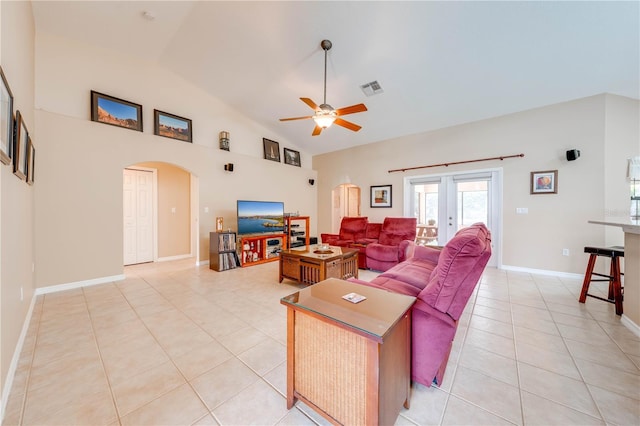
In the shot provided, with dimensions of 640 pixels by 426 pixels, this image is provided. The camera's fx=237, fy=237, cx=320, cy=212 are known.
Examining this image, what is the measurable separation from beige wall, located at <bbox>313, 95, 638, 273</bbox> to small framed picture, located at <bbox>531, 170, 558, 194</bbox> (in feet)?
0.24

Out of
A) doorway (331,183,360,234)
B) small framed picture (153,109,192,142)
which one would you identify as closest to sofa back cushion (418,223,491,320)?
small framed picture (153,109,192,142)

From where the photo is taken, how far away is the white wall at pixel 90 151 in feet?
10.8

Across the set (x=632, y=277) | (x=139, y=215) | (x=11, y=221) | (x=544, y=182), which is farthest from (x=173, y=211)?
(x=544, y=182)

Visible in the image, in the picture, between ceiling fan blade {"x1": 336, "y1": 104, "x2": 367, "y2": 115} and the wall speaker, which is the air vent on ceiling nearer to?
ceiling fan blade {"x1": 336, "y1": 104, "x2": 367, "y2": 115}

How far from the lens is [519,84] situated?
3.69 meters

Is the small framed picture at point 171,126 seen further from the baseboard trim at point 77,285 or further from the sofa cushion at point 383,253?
the sofa cushion at point 383,253

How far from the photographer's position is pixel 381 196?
6082 mm

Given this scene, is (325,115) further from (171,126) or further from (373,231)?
(171,126)

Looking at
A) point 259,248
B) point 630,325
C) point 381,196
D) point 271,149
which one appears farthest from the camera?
point 271,149

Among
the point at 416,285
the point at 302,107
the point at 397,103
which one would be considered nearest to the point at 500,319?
the point at 416,285

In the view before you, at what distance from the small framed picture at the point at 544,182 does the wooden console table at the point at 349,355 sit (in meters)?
4.43

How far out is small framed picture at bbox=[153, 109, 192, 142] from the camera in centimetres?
429

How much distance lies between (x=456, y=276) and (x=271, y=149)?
5626mm

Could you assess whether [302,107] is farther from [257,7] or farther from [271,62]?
[257,7]
